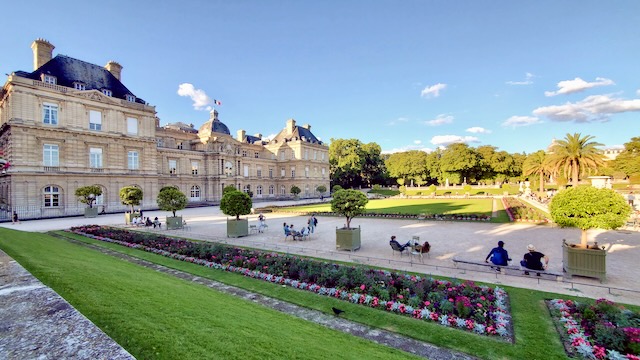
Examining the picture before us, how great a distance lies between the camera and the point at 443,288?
24.4 feet

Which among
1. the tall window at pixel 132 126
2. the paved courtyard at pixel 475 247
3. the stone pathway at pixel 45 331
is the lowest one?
the paved courtyard at pixel 475 247

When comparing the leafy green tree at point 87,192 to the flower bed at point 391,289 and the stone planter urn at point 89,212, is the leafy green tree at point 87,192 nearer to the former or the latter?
the stone planter urn at point 89,212

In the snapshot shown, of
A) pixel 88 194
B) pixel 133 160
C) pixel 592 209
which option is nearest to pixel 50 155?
pixel 88 194

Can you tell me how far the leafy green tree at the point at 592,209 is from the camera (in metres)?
9.10

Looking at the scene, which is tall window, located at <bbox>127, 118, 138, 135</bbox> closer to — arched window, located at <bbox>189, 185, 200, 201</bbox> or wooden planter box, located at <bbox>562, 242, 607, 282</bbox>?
arched window, located at <bbox>189, 185, 200, 201</bbox>

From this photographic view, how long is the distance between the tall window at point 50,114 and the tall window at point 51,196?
6482mm

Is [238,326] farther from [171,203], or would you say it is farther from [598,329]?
[171,203]

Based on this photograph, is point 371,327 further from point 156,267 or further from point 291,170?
point 291,170

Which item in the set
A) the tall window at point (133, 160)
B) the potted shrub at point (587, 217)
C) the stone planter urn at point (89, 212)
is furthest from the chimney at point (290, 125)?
the potted shrub at point (587, 217)

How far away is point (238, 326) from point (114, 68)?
45.5 metres

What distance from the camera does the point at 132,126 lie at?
35.9 m

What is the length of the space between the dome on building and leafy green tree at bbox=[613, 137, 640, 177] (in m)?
70.5

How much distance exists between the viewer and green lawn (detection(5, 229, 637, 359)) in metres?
3.52

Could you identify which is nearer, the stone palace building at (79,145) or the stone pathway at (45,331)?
the stone pathway at (45,331)
